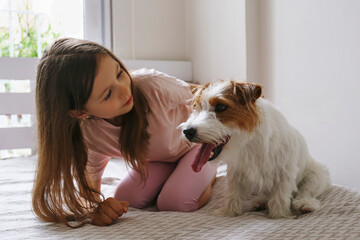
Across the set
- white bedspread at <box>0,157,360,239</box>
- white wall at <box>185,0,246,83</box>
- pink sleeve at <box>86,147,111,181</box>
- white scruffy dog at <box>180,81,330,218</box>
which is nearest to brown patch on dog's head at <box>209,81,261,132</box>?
white scruffy dog at <box>180,81,330,218</box>

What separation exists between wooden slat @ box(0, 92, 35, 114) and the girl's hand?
1.73 metres

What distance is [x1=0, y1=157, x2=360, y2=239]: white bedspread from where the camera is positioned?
101 centimetres

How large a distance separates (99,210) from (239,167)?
50cm

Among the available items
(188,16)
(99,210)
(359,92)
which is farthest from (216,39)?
(99,210)

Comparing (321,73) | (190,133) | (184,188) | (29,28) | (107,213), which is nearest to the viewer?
(190,133)

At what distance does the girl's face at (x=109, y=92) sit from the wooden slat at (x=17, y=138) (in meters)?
1.60

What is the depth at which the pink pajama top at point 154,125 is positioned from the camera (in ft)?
4.81

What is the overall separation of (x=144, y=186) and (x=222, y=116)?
611mm

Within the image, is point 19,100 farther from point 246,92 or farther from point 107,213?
point 246,92

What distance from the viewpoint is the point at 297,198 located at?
50.6 inches

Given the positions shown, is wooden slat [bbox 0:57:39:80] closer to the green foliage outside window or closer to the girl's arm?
the green foliage outside window

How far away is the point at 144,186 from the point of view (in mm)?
1531

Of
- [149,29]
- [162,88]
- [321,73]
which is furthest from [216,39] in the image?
[162,88]

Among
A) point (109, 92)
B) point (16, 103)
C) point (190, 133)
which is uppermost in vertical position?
point (109, 92)
